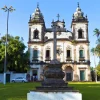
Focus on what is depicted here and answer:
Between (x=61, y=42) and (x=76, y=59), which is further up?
(x=61, y=42)

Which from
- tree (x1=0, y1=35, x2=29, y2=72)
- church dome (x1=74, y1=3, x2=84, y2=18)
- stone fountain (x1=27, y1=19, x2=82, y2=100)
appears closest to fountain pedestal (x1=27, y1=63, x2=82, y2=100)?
stone fountain (x1=27, y1=19, x2=82, y2=100)

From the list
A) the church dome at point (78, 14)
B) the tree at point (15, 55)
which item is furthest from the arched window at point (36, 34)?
the church dome at point (78, 14)

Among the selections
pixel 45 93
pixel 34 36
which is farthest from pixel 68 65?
pixel 45 93

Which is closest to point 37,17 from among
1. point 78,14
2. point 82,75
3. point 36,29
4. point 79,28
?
point 36,29

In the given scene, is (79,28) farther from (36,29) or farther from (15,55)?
(15,55)

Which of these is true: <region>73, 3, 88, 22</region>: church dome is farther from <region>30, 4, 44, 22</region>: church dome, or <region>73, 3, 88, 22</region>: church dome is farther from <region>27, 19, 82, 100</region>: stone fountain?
<region>27, 19, 82, 100</region>: stone fountain

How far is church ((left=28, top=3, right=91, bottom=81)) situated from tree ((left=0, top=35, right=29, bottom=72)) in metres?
3.27

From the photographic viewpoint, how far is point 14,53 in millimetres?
40594

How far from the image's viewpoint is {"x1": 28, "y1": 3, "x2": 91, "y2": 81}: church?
44312mm

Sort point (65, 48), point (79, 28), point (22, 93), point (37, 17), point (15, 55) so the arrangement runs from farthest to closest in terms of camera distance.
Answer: point (37, 17)
point (79, 28)
point (65, 48)
point (15, 55)
point (22, 93)

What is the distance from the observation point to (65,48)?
45094mm

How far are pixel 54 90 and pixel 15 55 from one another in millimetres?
30705

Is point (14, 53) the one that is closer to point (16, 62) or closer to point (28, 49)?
point (16, 62)

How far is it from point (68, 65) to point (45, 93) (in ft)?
112
